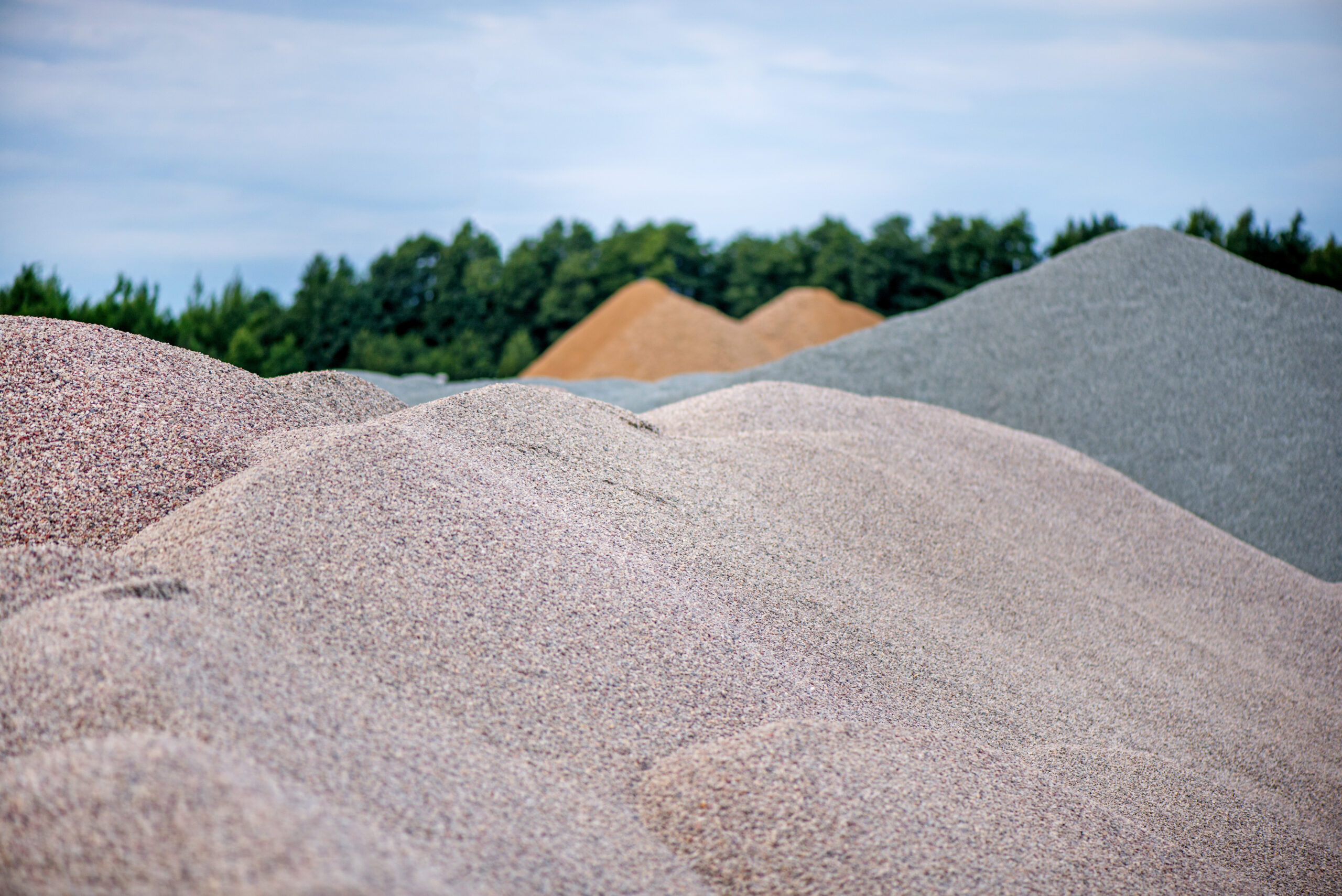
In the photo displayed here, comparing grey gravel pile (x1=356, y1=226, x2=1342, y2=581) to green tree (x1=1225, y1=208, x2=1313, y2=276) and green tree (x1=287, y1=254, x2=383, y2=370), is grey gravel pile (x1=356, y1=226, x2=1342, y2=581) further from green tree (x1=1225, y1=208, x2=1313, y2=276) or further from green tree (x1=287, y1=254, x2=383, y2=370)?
green tree (x1=287, y1=254, x2=383, y2=370)

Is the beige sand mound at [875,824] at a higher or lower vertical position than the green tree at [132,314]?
lower

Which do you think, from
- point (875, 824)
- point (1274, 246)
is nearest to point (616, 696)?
point (875, 824)

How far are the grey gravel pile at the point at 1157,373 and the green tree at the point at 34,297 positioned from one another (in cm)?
420

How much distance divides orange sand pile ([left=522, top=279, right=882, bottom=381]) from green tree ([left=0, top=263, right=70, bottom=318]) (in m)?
6.14

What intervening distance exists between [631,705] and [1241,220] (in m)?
15.5

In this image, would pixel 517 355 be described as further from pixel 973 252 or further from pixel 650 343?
pixel 973 252

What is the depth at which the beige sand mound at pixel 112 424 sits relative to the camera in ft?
10.7

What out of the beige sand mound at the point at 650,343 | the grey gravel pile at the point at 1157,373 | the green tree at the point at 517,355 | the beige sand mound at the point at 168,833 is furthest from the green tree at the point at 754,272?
the beige sand mound at the point at 168,833

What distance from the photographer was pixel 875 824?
7.84ft

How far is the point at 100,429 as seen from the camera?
11.7 ft

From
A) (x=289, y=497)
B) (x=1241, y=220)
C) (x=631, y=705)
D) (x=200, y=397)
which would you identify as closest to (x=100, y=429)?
(x=200, y=397)

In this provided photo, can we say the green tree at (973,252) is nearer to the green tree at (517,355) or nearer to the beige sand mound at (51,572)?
the green tree at (517,355)

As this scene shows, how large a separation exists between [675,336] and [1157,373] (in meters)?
8.19

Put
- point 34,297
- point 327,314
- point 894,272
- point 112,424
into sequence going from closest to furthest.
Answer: point 112,424 < point 34,297 < point 327,314 < point 894,272
